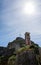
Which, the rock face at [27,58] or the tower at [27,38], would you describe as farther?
the tower at [27,38]

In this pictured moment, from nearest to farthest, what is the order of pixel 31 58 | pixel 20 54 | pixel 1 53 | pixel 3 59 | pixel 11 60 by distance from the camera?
pixel 31 58
pixel 20 54
pixel 11 60
pixel 3 59
pixel 1 53

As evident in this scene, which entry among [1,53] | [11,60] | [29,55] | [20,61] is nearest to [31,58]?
[29,55]

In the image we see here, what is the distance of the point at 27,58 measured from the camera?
4038cm

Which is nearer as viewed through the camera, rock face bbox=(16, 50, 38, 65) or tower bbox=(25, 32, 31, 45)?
rock face bbox=(16, 50, 38, 65)

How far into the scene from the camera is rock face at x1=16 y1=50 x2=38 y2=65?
3968cm

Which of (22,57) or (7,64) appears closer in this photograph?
(22,57)

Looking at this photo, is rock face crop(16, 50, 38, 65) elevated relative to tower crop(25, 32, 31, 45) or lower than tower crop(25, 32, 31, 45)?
lower

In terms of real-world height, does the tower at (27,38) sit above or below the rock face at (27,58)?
above

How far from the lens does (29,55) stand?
132ft

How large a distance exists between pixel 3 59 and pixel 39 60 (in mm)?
13703

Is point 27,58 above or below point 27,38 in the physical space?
below

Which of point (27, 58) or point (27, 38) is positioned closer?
point (27, 58)

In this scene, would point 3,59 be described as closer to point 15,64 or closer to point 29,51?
point 15,64

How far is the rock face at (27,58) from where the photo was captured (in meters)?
39.7
